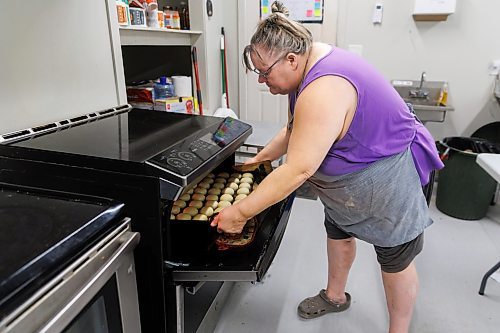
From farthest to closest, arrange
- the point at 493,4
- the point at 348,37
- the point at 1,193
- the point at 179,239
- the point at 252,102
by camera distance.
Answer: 1. the point at 252,102
2. the point at 348,37
3. the point at 493,4
4. the point at 179,239
5. the point at 1,193

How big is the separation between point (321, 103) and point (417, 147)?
474mm

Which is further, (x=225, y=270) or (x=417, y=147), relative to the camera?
(x=417, y=147)

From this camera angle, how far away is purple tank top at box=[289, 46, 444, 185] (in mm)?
1030

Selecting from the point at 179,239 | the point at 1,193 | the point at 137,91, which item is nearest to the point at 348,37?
the point at 137,91

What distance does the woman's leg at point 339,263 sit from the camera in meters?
1.59

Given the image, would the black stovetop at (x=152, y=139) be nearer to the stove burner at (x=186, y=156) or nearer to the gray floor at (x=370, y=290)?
the stove burner at (x=186, y=156)

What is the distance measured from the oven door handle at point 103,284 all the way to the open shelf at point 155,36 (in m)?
1.12

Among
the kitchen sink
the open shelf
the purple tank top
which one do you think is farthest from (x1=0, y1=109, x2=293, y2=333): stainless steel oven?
the kitchen sink

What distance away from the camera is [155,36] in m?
1.86

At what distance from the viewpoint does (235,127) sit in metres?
1.34

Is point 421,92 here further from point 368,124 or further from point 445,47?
point 368,124

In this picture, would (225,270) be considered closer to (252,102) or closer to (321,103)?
(321,103)

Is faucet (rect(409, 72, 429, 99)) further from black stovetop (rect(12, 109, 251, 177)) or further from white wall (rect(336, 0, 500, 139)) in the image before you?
black stovetop (rect(12, 109, 251, 177))

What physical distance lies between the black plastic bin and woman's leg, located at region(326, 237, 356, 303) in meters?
1.36
